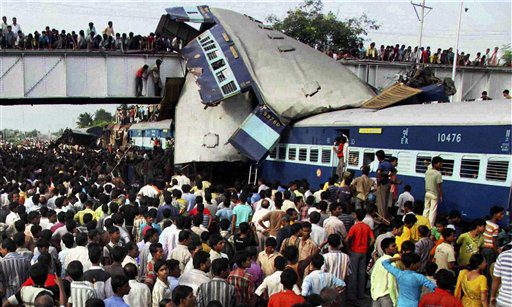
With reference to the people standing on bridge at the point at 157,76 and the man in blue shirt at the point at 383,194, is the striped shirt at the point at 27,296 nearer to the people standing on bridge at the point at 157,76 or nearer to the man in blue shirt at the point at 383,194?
the man in blue shirt at the point at 383,194

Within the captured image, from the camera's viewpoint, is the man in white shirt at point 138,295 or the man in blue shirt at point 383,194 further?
the man in blue shirt at point 383,194

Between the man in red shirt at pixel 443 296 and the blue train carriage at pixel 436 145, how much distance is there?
18.3 ft

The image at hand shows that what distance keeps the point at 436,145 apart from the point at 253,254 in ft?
24.7

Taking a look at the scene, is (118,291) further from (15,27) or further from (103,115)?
A: (103,115)

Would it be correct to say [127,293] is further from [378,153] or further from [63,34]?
[63,34]

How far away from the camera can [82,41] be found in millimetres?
25734

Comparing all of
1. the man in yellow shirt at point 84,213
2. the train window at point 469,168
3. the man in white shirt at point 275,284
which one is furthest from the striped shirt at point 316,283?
the train window at point 469,168

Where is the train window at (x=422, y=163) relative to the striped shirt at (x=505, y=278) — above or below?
above

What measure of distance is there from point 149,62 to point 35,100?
21.0 ft

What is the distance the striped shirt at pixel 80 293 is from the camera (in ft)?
20.5

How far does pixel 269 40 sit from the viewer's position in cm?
2284

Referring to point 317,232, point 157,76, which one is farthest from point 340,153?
point 157,76

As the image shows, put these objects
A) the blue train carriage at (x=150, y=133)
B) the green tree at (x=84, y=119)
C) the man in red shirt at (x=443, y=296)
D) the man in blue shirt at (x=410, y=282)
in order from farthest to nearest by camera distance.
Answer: the green tree at (x=84, y=119), the blue train carriage at (x=150, y=133), the man in blue shirt at (x=410, y=282), the man in red shirt at (x=443, y=296)

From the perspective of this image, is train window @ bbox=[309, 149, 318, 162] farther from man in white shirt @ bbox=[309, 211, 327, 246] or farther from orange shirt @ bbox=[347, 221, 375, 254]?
man in white shirt @ bbox=[309, 211, 327, 246]
